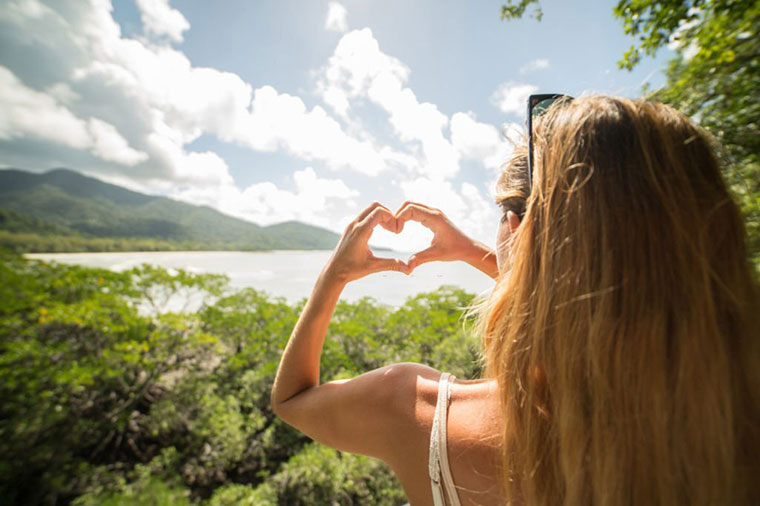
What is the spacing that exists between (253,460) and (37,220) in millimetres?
6252

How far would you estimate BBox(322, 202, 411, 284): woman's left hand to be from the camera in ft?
3.92

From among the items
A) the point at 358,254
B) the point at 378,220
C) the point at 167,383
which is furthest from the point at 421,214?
the point at 167,383

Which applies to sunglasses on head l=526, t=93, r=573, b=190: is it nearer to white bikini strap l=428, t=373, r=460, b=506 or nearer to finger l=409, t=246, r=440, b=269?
finger l=409, t=246, r=440, b=269

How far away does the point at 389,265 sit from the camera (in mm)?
1266

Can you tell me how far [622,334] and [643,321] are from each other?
0.05m

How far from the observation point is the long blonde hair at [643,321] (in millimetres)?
662

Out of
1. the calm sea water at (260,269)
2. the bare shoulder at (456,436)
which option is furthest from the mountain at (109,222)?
the bare shoulder at (456,436)

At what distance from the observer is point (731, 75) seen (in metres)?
2.45

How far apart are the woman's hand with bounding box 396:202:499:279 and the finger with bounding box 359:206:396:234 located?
3.0 inches

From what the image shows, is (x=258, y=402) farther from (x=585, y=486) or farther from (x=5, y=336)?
(x=585, y=486)

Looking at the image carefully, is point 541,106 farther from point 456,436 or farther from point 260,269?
point 260,269

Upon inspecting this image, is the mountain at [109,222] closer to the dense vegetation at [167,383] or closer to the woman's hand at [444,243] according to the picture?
the dense vegetation at [167,383]

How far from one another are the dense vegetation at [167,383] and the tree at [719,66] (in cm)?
277

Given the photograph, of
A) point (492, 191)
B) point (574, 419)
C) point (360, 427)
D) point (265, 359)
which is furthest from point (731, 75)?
point (265, 359)
